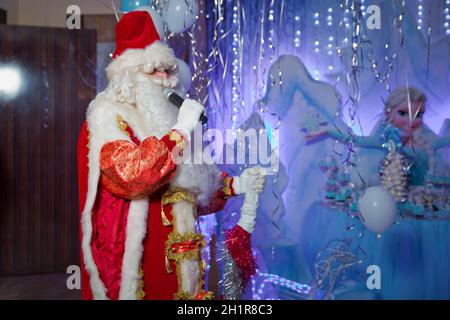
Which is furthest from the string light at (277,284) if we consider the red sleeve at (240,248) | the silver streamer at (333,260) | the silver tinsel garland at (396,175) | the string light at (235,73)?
the red sleeve at (240,248)

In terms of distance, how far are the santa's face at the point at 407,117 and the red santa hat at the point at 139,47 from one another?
1.98m

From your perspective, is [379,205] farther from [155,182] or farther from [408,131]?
[155,182]

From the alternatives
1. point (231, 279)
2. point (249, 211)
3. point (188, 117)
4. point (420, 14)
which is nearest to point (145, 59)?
point (188, 117)

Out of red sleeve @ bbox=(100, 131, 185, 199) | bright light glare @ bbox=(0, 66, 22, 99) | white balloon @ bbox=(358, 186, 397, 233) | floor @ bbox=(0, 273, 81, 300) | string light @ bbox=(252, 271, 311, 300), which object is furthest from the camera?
bright light glare @ bbox=(0, 66, 22, 99)

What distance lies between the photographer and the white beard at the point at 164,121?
6.17 feet

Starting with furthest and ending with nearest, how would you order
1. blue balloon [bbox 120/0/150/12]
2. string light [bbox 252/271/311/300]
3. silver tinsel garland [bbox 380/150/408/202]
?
string light [bbox 252/271/311/300]
silver tinsel garland [bbox 380/150/408/202]
blue balloon [bbox 120/0/150/12]

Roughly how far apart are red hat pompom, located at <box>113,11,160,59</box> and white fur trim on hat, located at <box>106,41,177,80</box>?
0.10 ft

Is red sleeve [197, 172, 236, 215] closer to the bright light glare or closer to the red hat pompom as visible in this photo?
the red hat pompom

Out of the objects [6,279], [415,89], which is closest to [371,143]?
[415,89]

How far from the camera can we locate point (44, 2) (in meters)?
4.11

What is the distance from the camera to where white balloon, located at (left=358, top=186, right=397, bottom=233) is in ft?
8.82

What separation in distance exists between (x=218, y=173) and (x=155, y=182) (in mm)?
432

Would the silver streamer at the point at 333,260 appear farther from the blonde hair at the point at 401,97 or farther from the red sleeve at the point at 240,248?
the red sleeve at the point at 240,248

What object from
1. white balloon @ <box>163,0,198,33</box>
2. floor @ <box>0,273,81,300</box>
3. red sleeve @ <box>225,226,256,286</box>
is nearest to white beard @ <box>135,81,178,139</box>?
red sleeve @ <box>225,226,256,286</box>
